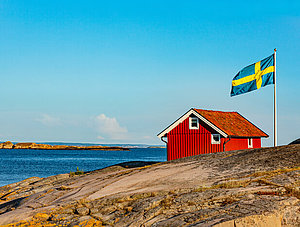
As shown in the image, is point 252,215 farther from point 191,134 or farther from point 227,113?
point 227,113

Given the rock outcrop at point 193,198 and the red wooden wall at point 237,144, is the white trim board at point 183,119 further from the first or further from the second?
the rock outcrop at point 193,198

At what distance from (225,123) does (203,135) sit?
2710 mm

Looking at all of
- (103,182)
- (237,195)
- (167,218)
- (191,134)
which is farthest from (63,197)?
(191,134)

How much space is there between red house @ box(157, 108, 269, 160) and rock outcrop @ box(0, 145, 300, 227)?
46.5 feet

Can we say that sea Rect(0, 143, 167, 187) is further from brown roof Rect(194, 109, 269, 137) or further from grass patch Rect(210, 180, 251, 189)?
grass patch Rect(210, 180, 251, 189)

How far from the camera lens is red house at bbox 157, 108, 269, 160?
2930 centimetres

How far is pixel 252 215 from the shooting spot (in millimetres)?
8969

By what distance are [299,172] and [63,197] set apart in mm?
8476

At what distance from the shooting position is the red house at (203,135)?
1153 inches

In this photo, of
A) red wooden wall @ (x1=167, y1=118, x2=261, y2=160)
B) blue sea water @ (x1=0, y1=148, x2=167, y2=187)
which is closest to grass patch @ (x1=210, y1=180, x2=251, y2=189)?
red wooden wall @ (x1=167, y1=118, x2=261, y2=160)

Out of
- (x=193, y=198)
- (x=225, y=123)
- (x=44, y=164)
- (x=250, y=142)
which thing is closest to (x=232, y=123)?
(x=225, y=123)

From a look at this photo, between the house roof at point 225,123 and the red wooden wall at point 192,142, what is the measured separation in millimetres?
445

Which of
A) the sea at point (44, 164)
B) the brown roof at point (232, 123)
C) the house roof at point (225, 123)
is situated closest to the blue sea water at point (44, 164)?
the sea at point (44, 164)

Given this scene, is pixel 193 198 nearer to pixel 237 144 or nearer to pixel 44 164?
pixel 237 144
